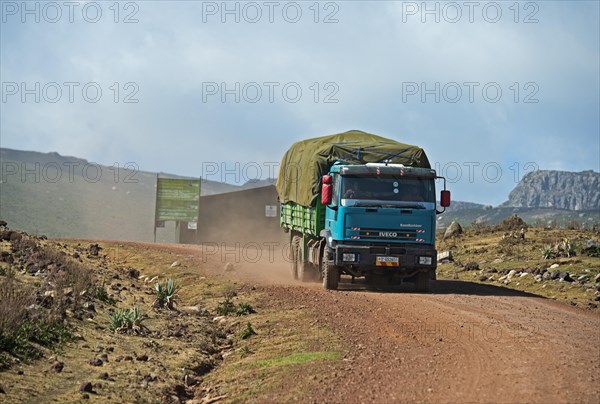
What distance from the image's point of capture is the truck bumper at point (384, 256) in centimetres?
1964

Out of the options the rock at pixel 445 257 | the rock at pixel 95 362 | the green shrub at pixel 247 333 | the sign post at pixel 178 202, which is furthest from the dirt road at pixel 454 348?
the sign post at pixel 178 202

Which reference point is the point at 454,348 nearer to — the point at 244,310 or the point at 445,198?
the point at 244,310

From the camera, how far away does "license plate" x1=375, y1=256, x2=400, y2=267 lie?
19.6 metres

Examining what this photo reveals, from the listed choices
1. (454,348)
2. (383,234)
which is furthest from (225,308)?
(454,348)

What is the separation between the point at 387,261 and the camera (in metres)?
19.7

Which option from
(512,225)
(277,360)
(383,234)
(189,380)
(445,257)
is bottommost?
(189,380)

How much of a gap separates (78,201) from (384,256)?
11439 cm

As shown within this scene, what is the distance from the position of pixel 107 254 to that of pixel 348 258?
53.6 feet

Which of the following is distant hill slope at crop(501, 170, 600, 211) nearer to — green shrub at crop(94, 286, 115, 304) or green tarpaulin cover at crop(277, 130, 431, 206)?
green tarpaulin cover at crop(277, 130, 431, 206)

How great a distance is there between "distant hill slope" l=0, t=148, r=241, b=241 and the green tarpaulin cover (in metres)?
68.5

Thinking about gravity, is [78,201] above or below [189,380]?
above

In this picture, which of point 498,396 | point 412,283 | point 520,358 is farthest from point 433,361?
point 412,283

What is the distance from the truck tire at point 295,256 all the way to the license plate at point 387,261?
16.3 ft

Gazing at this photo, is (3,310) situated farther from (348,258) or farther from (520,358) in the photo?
(348,258)
